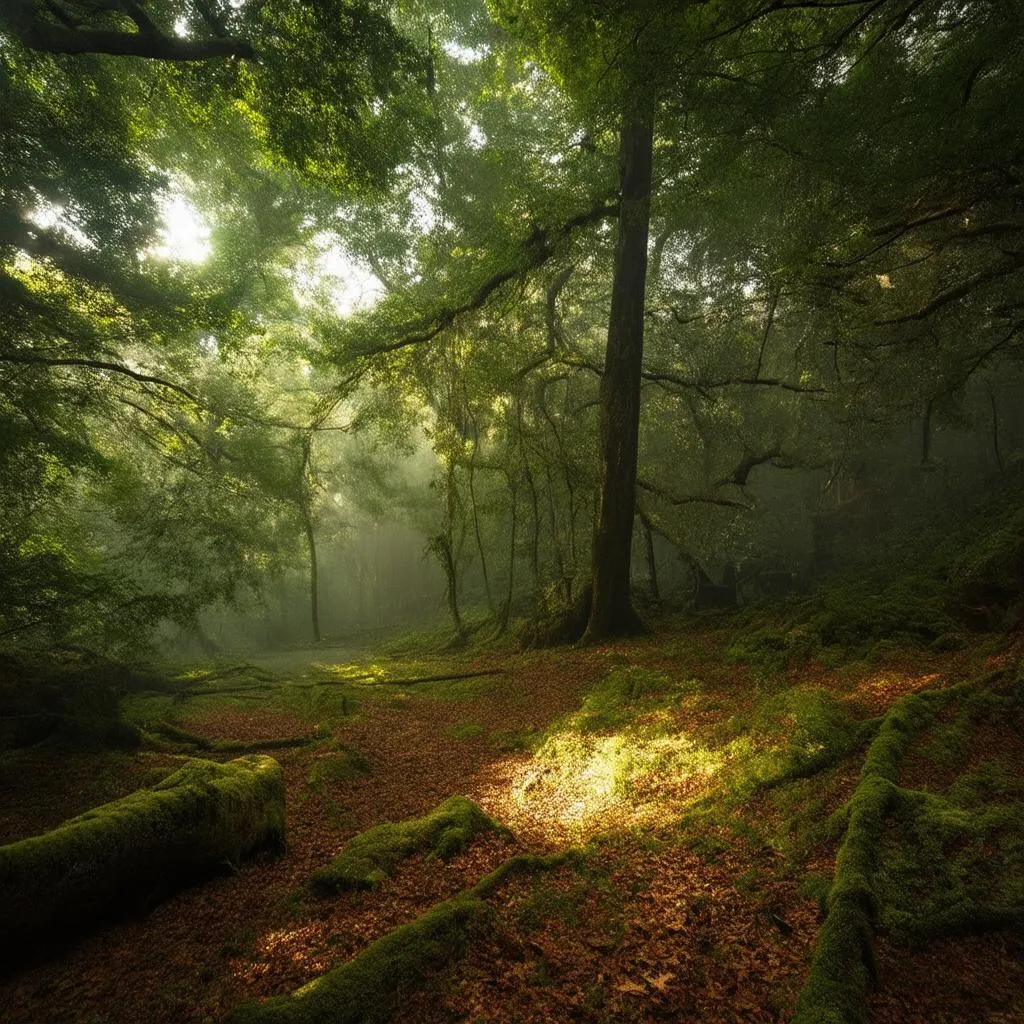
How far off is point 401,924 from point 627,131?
41.8 ft

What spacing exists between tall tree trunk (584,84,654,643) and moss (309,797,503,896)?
705 centimetres

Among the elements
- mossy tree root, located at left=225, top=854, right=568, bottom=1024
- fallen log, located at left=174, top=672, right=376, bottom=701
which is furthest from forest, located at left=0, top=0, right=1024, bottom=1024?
fallen log, located at left=174, top=672, right=376, bottom=701

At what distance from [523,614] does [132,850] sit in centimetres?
1582

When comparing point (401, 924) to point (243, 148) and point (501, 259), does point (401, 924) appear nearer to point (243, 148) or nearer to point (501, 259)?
point (501, 259)

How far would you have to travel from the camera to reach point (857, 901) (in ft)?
8.96

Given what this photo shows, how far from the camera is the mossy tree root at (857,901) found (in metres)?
2.23

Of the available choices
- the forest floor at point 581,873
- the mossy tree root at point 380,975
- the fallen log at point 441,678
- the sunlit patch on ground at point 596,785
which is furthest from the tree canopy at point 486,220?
the mossy tree root at point 380,975

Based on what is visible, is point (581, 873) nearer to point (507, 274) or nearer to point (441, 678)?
point (441, 678)

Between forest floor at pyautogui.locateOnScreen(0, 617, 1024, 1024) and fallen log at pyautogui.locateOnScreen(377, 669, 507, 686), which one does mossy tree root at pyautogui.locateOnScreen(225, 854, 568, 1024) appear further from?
fallen log at pyautogui.locateOnScreen(377, 669, 507, 686)

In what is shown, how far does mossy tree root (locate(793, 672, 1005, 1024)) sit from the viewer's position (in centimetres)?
223

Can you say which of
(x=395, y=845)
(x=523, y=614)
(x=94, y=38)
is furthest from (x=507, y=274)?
(x=523, y=614)

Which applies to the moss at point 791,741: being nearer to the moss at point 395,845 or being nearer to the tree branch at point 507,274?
Answer: the moss at point 395,845

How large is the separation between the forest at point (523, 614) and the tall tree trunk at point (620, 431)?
0.09 meters

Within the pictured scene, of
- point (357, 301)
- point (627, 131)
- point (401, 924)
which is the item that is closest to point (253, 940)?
point (401, 924)
